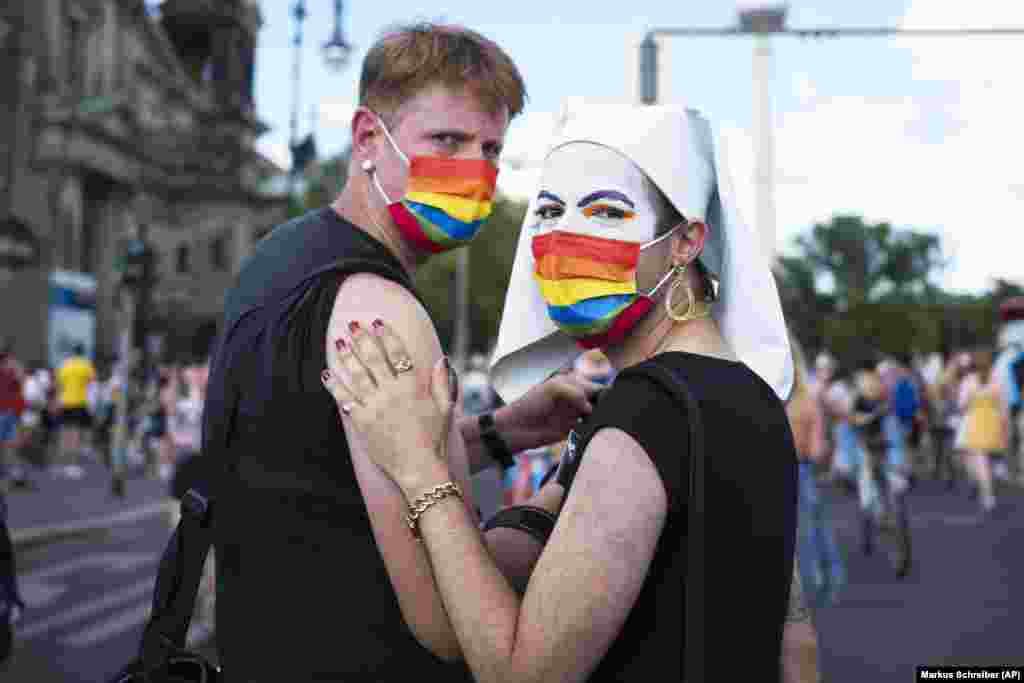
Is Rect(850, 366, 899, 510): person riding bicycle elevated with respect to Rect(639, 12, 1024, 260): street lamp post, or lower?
lower

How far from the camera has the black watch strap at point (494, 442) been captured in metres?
3.03

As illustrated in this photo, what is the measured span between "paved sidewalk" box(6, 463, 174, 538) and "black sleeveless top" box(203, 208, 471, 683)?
35.3 feet

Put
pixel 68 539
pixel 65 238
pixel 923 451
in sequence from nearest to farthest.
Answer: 1. pixel 68 539
2. pixel 923 451
3. pixel 65 238

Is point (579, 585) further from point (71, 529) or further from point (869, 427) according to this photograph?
point (71, 529)

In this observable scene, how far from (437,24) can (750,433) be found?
1048 millimetres

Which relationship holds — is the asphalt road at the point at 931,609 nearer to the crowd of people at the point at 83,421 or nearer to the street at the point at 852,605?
the street at the point at 852,605

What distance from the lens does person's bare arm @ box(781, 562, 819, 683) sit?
95.0 inches

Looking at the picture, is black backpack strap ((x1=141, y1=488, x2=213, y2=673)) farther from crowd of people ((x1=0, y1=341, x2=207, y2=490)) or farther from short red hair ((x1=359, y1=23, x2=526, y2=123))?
crowd of people ((x1=0, y1=341, x2=207, y2=490))

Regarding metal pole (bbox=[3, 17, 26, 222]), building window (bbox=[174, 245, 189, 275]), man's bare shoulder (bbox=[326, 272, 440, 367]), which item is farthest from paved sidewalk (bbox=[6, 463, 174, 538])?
building window (bbox=[174, 245, 189, 275])

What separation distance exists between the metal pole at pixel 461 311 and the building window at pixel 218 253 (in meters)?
10.8

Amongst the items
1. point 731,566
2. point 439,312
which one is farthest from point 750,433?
point 439,312

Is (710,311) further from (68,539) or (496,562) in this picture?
(68,539)

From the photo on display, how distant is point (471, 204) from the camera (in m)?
2.56

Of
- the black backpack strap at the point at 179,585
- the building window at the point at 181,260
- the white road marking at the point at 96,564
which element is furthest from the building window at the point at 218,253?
the black backpack strap at the point at 179,585
